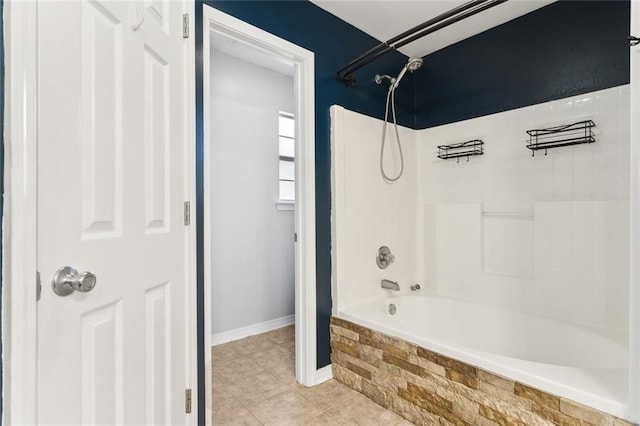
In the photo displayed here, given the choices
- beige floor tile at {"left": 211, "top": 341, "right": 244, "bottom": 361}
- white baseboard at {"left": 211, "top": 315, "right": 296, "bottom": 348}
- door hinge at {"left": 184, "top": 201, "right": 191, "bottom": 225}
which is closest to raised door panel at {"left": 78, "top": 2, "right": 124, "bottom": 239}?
door hinge at {"left": 184, "top": 201, "right": 191, "bottom": 225}

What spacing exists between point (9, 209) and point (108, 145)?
12.1 inches

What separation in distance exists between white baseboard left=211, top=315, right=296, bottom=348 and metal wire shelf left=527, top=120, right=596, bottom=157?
102 inches

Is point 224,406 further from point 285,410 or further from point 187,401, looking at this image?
point 187,401

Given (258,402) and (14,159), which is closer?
(14,159)

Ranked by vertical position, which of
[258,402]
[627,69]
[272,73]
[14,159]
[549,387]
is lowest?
[258,402]

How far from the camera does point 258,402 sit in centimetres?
190

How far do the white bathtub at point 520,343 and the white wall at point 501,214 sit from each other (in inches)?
6.1

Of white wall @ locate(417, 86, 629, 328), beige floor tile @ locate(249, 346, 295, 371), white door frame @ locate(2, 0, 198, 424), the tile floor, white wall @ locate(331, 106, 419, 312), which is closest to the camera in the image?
white door frame @ locate(2, 0, 198, 424)

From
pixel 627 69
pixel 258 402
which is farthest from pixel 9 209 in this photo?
pixel 627 69

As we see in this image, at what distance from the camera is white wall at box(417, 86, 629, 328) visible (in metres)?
1.84

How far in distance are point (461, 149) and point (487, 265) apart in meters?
0.91

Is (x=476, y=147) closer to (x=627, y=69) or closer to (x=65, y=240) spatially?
(x=627, y=69)

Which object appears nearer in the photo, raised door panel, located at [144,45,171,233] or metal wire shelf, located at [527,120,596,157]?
raised door panel, located at [144,45,171,233]

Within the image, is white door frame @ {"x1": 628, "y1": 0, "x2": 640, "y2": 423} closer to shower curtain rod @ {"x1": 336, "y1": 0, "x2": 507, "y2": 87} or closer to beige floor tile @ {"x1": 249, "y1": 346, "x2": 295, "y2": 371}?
shower curtain rod @ {"x1": 336, "y1": 0, "x2": 507, "y2": 87}
